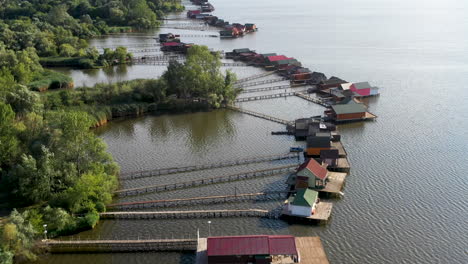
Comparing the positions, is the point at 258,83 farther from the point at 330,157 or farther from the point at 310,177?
the point at 310,177

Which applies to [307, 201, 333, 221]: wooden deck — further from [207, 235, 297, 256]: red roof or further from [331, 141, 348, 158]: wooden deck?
[331, 141, 348, 158]: wooden deck

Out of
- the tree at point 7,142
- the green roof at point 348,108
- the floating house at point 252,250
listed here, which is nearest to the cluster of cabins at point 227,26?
the green roof at point 348,108

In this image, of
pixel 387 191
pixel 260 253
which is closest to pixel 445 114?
pixel 387 191

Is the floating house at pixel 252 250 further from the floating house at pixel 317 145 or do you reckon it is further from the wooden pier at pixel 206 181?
the floating house at pixel 317 145

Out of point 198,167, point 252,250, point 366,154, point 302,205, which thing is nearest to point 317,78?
point 366,154

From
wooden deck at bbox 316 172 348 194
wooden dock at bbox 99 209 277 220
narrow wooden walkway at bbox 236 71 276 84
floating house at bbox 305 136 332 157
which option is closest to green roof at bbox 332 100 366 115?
floating house at bbox 305 136 332 157

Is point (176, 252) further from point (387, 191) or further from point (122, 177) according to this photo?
point (387, 191)
